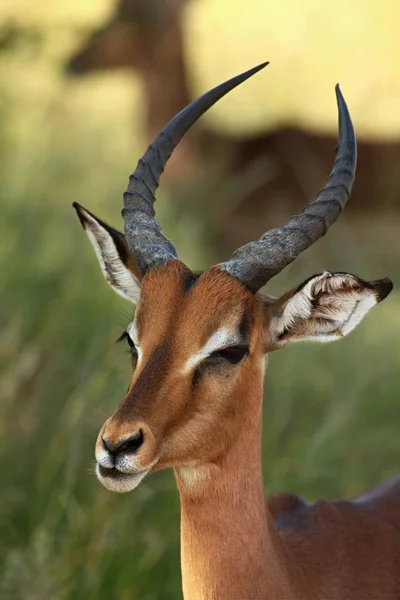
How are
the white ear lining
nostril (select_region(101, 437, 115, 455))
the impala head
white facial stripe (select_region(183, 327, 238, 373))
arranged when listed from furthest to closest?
the white ear lining < white facial stripe (select_region(183, 327, 238, 373)) < the impala head < nostril (select_region(101, 437, 115, 455))

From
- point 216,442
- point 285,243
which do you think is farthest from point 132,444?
point 285,243

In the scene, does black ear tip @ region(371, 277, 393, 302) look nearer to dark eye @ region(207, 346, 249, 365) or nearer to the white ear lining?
the white ear lining

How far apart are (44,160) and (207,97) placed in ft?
18.0

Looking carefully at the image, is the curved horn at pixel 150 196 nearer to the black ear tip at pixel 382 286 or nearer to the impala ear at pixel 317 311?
the impala ear at pixel 317 311

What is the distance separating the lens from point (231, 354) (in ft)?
13.6

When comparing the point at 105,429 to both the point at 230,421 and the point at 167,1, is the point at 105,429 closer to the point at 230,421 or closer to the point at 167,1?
the point at 230,421

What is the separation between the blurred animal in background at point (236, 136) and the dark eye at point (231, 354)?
36.6ft

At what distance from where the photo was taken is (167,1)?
17.8 metres

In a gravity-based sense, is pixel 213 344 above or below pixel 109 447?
above

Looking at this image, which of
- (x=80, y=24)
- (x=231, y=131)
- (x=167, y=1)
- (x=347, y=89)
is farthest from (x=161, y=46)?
(x=80, y=24)

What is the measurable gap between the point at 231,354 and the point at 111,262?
83 centimetres

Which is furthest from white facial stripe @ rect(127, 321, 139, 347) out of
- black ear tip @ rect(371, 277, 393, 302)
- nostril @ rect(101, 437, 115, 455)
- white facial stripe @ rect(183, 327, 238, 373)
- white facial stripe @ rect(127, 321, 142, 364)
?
black ear tip @ rect(371, 277, 393, 302)

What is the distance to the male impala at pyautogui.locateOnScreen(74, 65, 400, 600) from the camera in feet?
13.1

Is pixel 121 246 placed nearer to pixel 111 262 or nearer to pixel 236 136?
pixel 111 262
